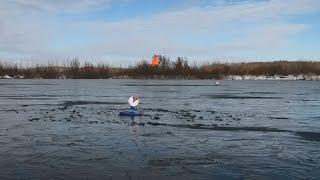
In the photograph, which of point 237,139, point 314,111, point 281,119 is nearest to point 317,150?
point 237,139

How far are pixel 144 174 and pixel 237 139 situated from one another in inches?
241

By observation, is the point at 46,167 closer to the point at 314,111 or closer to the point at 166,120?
the point at 166,120

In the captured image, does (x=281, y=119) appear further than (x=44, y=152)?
Yes

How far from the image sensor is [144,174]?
1093cm

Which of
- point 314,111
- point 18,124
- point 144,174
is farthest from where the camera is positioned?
point 314,111

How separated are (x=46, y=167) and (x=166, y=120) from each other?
37.8 feet

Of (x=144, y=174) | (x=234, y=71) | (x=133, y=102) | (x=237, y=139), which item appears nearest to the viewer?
(x=144, y=174)

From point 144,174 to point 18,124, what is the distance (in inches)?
422

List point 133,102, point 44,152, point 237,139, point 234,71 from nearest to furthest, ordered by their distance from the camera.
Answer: point 44,152, point 237,139, point 133,102, point 234,71

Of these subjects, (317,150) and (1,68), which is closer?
(317,150)

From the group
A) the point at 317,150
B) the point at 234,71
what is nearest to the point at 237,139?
the point at 317,150

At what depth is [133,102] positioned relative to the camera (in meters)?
25.1

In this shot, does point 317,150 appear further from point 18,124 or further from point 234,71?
point 234,71

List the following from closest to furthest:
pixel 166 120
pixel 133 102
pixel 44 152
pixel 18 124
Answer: pixel 44 152 < pixel 18 124 < pixel 166 120 < pixel 133 102
